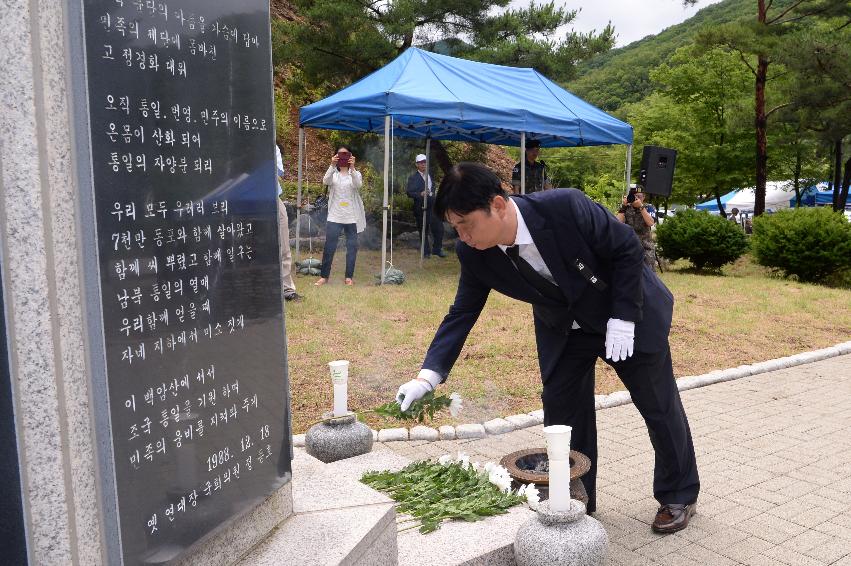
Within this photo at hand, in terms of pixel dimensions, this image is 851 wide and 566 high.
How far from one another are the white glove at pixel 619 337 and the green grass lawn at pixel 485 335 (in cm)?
215

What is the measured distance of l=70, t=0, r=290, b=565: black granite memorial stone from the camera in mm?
1667

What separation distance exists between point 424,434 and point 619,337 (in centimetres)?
201

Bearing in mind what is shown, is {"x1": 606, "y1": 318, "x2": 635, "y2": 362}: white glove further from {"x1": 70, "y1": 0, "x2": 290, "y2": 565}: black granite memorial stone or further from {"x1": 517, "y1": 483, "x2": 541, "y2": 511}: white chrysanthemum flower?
{"x1": 70, "y1": 0, "x2": 290, "y2": 565}: black granite memorial stone

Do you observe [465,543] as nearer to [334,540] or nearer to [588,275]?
[334,540]

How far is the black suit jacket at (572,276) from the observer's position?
118 inches

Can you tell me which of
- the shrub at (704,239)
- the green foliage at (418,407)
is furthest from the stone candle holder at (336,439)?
the shrub at (704,239)

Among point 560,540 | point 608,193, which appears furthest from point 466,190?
point 608,193

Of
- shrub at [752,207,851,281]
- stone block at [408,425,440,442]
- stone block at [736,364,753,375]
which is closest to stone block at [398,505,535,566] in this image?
stone block at [408,425,440,442]

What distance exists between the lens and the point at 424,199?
44.7ft

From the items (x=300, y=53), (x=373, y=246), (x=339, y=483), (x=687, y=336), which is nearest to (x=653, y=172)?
(x=687, y=336)

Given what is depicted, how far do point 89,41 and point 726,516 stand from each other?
3.37 meters

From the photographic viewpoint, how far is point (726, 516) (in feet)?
12.0

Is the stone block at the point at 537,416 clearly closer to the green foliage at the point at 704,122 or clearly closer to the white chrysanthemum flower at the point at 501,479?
the white chrysanthemum flower at the point at 501,479

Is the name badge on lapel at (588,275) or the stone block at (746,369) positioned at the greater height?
the name badge on lapel at (588,275)
